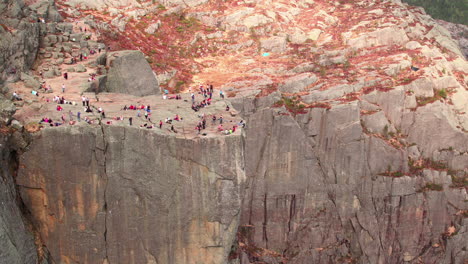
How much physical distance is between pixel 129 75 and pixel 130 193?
16.9 metres

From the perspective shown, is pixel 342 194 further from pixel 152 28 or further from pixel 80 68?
pixel 152 28

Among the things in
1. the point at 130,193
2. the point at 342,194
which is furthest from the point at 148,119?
the point at 342,194

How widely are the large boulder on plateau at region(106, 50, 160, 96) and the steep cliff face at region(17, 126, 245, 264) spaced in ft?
46.9

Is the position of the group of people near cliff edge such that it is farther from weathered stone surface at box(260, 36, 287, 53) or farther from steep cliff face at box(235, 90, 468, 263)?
weathered stone surface at box(260, 36, 287, 53)

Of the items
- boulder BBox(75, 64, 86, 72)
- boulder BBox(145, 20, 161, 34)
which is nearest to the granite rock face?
boulder BBox(75, 64, 86, 72)

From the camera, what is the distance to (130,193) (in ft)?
122

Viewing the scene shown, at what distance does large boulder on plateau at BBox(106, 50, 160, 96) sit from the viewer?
50.5 m

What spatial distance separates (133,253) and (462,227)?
148ft

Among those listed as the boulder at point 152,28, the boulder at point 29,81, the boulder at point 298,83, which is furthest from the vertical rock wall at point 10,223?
the boulder at point 152,28

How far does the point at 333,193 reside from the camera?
66.0 m

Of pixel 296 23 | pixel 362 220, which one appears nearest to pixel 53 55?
pixel 362 220

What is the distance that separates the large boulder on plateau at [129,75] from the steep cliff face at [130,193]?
563 inches

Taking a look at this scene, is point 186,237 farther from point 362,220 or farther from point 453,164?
point 453,164

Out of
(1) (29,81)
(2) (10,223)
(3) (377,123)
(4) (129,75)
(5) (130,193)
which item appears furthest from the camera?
(3) (377,123)
